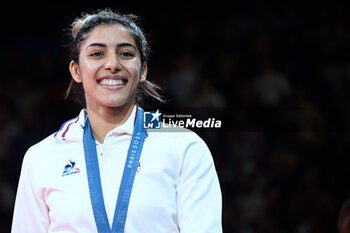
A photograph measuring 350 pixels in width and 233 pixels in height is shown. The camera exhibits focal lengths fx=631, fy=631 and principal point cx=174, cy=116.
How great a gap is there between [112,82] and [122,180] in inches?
15.2

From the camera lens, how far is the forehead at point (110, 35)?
2469 mm

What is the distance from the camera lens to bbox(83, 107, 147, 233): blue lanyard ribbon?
7.32 feet

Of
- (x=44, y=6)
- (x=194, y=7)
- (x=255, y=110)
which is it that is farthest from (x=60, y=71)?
(x=255, y=110)

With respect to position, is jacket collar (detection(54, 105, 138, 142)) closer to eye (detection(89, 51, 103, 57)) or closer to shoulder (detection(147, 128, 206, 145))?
shoulder (detection(147, 128, 206, 145))

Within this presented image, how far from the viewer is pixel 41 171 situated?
2.45 meters

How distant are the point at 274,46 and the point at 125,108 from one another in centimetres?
388

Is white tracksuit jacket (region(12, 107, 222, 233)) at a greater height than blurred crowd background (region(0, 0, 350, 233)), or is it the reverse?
blurred crowd background (region(0, 0, 350, 233))

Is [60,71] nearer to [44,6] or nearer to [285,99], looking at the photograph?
[44,6]

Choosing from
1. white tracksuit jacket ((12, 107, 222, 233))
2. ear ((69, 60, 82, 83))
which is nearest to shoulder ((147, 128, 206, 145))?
white tracksuit jacket ((12, 107, 222, 233))

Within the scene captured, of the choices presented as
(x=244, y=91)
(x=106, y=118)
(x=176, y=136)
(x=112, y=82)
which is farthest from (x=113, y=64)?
(x=244, y=91)

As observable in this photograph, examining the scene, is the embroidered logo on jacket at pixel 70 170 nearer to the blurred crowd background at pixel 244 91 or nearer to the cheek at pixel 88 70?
the cheek at pixel 88 70

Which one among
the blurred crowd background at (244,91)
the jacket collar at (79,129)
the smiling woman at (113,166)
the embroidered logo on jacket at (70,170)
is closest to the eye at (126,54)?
the smiling woman at (113,166)

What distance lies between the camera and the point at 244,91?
5.88m

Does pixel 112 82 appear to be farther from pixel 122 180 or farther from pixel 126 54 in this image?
pixel 122 180
